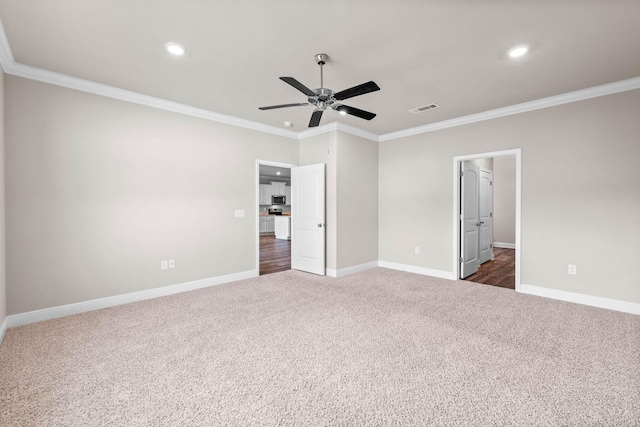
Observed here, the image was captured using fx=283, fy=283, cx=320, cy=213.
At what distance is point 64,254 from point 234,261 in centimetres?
213

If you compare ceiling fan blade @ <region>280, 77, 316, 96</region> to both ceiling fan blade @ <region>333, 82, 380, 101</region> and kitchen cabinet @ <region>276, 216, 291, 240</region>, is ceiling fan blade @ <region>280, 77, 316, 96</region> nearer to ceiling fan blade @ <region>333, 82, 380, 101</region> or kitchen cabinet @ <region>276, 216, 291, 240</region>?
ceiling fan blade @ <region>333, 82, 380, 101</region>

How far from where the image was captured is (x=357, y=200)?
5367mm

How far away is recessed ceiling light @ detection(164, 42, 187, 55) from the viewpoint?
2528mm

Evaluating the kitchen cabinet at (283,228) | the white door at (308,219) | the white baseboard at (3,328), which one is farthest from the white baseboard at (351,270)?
the kitchen cabinet at (283,228)

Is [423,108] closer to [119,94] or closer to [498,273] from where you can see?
[498,273]

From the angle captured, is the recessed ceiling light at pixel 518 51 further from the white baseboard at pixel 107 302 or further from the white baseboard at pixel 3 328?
the white baseboard at pixel 3 328

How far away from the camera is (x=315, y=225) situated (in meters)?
5.17

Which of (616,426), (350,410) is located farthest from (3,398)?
(616,426)

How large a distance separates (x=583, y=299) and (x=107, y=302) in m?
5.93

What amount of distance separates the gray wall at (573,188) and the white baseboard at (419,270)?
138 mm

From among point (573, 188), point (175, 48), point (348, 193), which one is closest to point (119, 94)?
point (175, 48)

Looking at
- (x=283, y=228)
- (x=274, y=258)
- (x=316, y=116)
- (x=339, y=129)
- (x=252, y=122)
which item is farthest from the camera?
(x=283, y=228)

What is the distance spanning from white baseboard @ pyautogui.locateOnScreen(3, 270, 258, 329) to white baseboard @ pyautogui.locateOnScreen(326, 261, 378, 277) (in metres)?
1.58

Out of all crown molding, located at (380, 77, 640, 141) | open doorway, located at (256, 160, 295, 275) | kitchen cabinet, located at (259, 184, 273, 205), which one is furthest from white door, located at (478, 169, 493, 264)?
kitchen cabinet, located at (259, 184, 273, 205)
